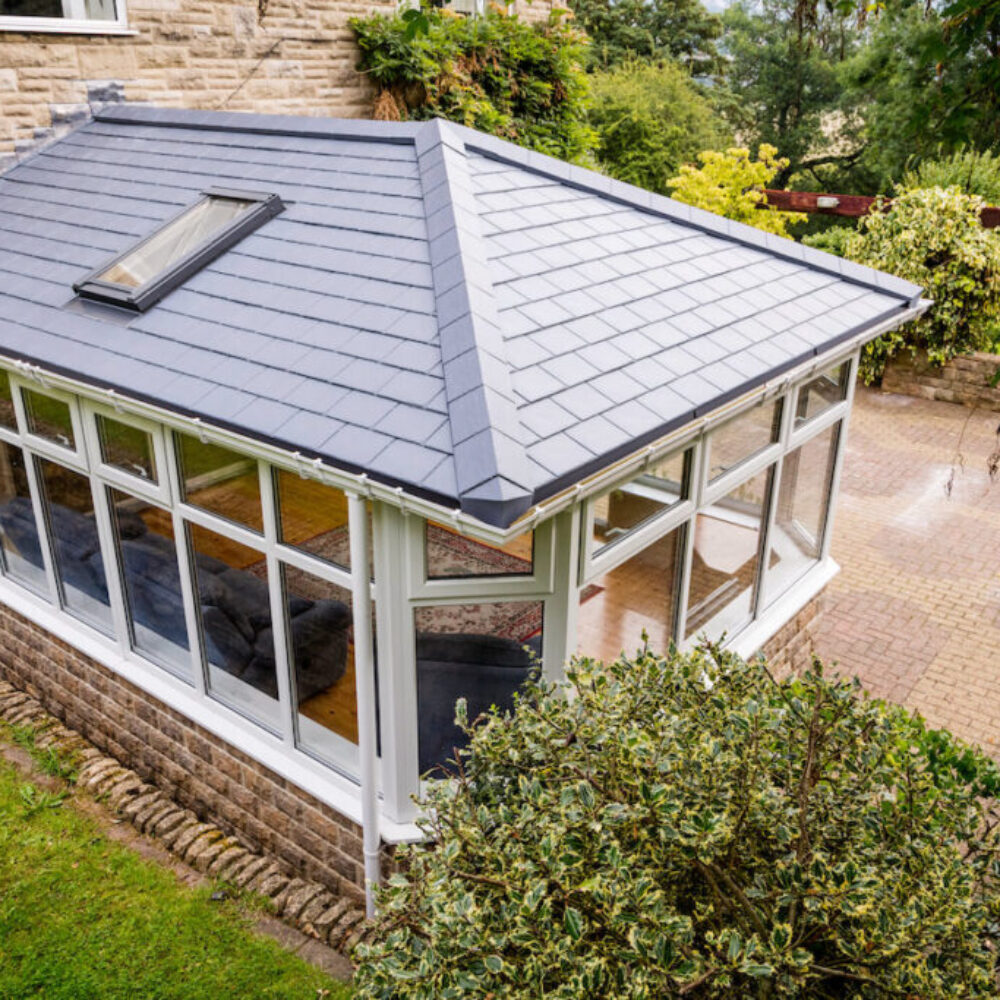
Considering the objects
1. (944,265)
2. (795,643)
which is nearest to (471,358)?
(795,643)

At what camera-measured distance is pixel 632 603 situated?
19.4 ft

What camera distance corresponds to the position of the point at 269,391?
5.06 meters

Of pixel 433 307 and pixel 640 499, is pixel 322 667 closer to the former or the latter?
pixel 640 499

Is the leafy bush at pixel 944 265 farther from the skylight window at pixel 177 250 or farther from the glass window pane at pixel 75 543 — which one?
the glass window pane at pixel 75 543

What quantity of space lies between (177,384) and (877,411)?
14.9 metres

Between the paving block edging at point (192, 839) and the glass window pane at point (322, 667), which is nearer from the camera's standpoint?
the glass window pane at point (322, 667)

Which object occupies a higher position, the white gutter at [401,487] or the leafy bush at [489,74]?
the leafy bush at [489,74]

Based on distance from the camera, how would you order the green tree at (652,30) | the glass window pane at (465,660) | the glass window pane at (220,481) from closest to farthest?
the glass window pane at (465,660), the glass window pane at (220,481), the green tree at (652,30)

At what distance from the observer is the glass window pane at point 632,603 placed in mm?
5543

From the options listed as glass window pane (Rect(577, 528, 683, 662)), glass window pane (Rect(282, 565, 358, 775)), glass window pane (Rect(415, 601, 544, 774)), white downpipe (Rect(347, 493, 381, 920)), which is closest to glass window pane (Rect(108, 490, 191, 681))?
glass window pane (Rect(282, 565, 358, 775))

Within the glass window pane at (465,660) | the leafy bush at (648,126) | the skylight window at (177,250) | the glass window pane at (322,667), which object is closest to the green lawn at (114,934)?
the glass window pane at (322,667)

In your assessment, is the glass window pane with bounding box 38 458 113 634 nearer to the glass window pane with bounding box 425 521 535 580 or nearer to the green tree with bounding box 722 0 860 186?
the glass window pane with bounding box 425 521 535 580

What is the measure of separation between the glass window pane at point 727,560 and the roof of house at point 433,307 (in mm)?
1232

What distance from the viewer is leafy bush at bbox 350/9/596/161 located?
12.4 m
